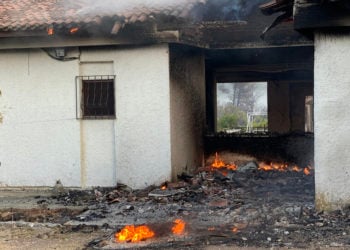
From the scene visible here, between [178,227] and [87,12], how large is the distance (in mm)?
5486

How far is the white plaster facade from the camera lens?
11.2 m

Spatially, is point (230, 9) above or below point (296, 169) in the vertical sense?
above

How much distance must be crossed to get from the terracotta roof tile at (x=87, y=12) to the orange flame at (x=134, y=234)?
178 inches

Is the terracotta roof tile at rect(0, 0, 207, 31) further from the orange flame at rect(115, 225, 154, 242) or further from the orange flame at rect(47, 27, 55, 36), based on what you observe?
the orange flame at rect(115, 225, 154, 242)

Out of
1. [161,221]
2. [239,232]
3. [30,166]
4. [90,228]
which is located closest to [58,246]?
[90,228]

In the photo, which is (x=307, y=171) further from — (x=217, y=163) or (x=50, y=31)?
(x=50, y=31)

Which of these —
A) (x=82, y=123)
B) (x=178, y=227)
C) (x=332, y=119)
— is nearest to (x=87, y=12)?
(x=82, y=123)

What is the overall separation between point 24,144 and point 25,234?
13.9 ft

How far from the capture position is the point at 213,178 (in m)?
11.8

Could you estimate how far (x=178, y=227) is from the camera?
26.3 ft

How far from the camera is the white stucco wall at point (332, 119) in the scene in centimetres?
798

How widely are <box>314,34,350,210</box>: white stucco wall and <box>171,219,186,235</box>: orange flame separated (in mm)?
2172

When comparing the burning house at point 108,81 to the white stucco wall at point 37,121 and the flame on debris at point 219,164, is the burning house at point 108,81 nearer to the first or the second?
the white stucco wall at point 37,121

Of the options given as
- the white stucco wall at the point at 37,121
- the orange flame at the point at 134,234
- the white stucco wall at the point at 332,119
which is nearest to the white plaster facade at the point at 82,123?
the white stucco wall at the point at 37,121
